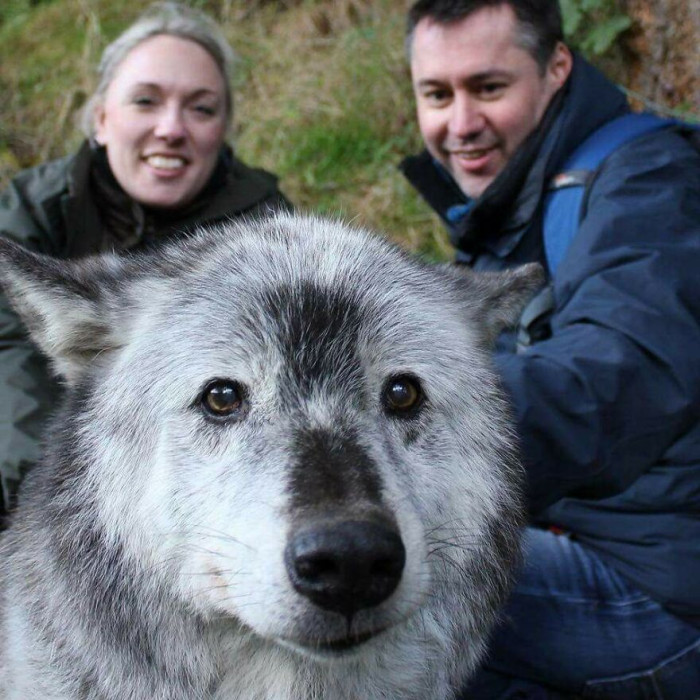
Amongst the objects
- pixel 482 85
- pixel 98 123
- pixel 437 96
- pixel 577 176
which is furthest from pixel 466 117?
pixel 98 123

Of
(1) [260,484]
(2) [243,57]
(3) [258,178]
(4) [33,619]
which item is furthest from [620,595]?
(2) [243,57]

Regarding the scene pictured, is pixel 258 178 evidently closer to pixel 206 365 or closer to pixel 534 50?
pixel 534 50

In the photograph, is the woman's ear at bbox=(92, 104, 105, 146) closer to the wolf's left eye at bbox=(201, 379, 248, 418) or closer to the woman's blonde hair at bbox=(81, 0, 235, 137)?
the woman's blonde hair at bbox=(81, 0, 235, 137)

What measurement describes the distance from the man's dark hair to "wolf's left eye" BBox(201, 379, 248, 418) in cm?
253

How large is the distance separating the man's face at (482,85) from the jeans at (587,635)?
5.95 ft

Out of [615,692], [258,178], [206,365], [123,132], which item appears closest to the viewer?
[206,365]

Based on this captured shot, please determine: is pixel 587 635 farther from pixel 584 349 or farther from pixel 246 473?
pixel 246 473

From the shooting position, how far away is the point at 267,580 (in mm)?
1795

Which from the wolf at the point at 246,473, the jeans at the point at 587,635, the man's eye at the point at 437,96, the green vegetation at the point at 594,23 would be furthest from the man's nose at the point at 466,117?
the green vegetation at the point at 594,23

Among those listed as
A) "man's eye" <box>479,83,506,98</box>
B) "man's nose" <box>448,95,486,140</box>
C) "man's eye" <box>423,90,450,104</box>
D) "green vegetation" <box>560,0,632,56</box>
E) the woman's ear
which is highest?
"green vegetation" <box>560,0,632,56</box>

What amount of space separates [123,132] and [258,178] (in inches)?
29.2

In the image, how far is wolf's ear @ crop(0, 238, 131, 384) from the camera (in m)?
2.23

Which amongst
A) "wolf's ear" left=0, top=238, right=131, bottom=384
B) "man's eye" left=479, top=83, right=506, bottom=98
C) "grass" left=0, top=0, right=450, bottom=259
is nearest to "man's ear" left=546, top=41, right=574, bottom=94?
"man's eye" left=479, top=83, right=506, bottom=98

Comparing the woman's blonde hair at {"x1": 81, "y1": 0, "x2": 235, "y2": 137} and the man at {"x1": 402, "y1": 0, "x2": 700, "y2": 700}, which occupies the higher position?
the woman's blonde hair at {"x1": 81, "y1": 0, "x2": 235, "y2": 137}
